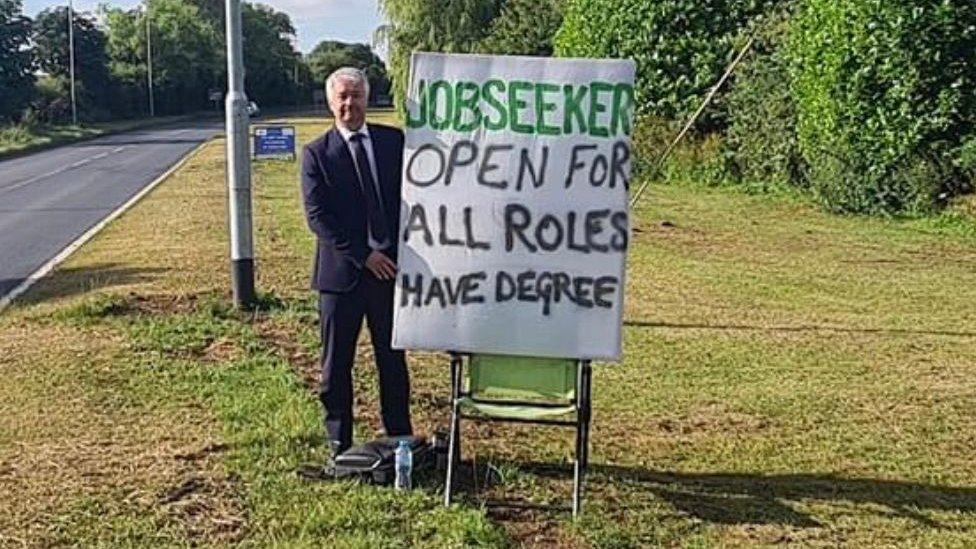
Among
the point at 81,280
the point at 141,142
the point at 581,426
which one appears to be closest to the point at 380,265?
the point at 581,426

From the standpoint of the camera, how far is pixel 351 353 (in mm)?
5465

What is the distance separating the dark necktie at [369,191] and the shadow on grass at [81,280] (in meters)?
6.36

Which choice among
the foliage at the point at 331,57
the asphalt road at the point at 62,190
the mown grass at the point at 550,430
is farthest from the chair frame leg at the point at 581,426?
the foliage at the point at 331,57

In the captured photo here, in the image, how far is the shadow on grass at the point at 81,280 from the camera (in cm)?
1109

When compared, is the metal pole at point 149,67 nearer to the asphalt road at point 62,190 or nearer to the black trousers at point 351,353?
the asphalt road at point 62,190

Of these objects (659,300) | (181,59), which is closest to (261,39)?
(181,59)

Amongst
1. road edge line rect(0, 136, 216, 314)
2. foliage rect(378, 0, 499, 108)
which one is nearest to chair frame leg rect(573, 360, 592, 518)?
road edge line rect(0, 136, 216, 314)

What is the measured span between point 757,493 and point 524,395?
1.13m

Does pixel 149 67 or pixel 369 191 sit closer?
pixel 369 191

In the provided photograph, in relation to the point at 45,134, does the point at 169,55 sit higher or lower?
higher

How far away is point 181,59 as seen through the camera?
91.4 meters

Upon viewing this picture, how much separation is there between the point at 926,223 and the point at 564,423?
1263cm

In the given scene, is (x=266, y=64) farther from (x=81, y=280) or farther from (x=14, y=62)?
(x=81, y=280)

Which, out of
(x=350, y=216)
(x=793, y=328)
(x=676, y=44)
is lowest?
(x=793, y=328)
